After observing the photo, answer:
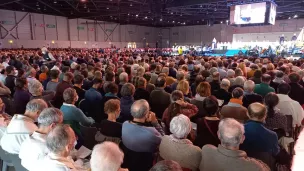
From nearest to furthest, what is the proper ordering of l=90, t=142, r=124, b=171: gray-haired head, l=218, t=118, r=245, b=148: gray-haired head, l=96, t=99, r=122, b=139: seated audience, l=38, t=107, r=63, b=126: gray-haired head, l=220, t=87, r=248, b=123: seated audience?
l=90, t=142, r=124, b=171: gray-haired head → l=218, t=118, r=245, b=148: gray-haired head → l=38, t=107, r=63, b=126: gray-haired head → l=96, t=99, r=122, b=139: seated audience → l=220, t=87, r=248, b=123: seated audience

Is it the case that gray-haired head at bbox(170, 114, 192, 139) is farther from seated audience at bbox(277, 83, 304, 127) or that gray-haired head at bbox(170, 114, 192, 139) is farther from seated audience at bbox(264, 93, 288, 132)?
seated audience at bbox(277, 83, 304, 127)

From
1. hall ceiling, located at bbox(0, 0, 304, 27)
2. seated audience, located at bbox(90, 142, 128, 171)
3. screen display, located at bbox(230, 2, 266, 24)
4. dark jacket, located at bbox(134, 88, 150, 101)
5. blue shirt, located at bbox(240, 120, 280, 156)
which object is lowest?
blue shirt, located at bbox(240, 120, 280, 156)

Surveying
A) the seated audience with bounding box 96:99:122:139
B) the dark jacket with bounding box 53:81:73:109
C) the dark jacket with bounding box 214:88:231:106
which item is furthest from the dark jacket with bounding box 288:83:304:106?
the dark jacket with bounding box 53:81:73:109

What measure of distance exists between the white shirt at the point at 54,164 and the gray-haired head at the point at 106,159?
415mm

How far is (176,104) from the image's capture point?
10.9ft

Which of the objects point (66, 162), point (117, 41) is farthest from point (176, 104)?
point (117, 41)

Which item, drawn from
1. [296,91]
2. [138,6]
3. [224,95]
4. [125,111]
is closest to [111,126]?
[125,111]

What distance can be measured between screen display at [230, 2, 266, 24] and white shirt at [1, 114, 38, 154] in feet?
44.4

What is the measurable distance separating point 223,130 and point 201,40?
123 feet

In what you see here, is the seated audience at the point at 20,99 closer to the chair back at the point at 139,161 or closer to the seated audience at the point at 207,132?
the chair back at the point at 139,161

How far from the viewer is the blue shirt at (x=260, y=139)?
8.26 feet

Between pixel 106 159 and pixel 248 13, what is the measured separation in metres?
14.2

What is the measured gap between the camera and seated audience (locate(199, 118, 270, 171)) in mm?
1848

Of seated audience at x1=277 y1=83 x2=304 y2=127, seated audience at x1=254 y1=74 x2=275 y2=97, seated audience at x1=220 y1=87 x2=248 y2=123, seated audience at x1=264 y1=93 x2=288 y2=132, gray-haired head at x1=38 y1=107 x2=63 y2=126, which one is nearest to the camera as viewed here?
gray-haired head at x1=38 y1=107 x2=63 y2=126
